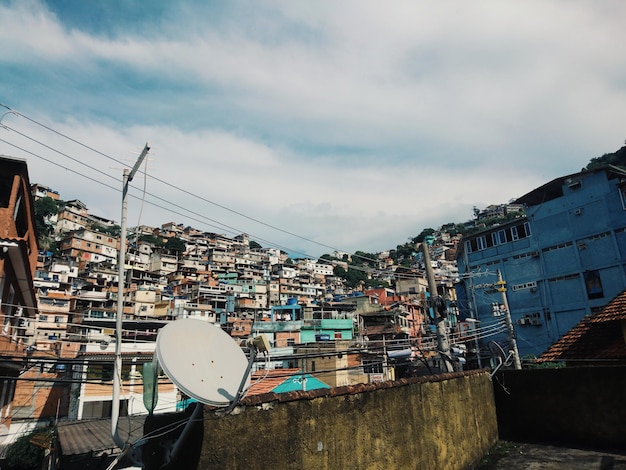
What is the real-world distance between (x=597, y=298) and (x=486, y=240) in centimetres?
991

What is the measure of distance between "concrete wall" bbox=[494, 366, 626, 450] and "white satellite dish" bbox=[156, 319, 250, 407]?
346 inches

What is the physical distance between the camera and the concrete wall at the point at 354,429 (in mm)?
3609

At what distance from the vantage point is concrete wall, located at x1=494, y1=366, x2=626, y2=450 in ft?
27.7

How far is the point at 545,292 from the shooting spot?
30.0 meters

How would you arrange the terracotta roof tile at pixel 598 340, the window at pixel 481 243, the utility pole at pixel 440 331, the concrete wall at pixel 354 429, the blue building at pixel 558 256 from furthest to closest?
the window at pixel 481 243 → the blue building at pixel 558 256 → the terracotta roof tile at pixel 598 340 → the utility pole at pixel 440 331 → the concrete wall at pixel 354 429

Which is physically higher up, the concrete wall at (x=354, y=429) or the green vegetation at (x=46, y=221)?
the green vegetation at (x=46, y=221)

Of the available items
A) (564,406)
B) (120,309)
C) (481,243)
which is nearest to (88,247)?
(481,243)

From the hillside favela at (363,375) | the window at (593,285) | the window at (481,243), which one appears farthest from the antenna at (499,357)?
the window at (481,243)

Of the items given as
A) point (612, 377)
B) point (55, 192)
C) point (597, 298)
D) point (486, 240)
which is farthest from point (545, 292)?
point (55, 192)

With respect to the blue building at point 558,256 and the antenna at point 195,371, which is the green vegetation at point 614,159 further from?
the antenna at point 195,371

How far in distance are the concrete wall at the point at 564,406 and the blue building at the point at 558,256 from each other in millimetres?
15844

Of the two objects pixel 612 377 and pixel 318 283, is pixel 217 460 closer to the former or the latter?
pixel 612 377

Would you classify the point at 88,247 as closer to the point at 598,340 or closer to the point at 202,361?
the point at 598,340

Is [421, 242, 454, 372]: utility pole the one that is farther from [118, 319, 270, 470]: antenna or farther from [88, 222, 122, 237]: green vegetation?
[88, 222, 122, 237]: green vegetation
